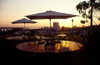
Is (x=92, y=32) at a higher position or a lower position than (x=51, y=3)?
lower

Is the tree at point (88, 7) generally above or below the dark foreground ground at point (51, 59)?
above

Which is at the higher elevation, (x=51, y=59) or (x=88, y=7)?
(x=88, y=7)

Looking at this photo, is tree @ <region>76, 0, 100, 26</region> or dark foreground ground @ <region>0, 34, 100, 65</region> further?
tree @ <region>76, 0, 100, 26</region>

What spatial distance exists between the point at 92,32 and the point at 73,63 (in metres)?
2.76

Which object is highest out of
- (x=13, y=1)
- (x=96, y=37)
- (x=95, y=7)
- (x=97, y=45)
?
(x=95, y=7)

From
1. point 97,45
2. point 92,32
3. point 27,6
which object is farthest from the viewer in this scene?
point 27,6

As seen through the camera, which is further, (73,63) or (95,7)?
(95,7)

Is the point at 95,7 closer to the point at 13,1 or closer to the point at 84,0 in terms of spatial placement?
the point at 84,0

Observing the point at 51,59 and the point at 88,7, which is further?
the point at 88,7

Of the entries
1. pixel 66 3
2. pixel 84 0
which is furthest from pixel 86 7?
pixel 66 3

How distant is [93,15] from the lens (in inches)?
680

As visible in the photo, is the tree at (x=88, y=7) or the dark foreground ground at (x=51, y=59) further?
the tree at (x=88, y=7)

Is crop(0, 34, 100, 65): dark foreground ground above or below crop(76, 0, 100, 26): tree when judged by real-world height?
below

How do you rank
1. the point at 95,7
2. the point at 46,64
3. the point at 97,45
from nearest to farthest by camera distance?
the point at 46,64, the point at 97,45, the point at 95,7
